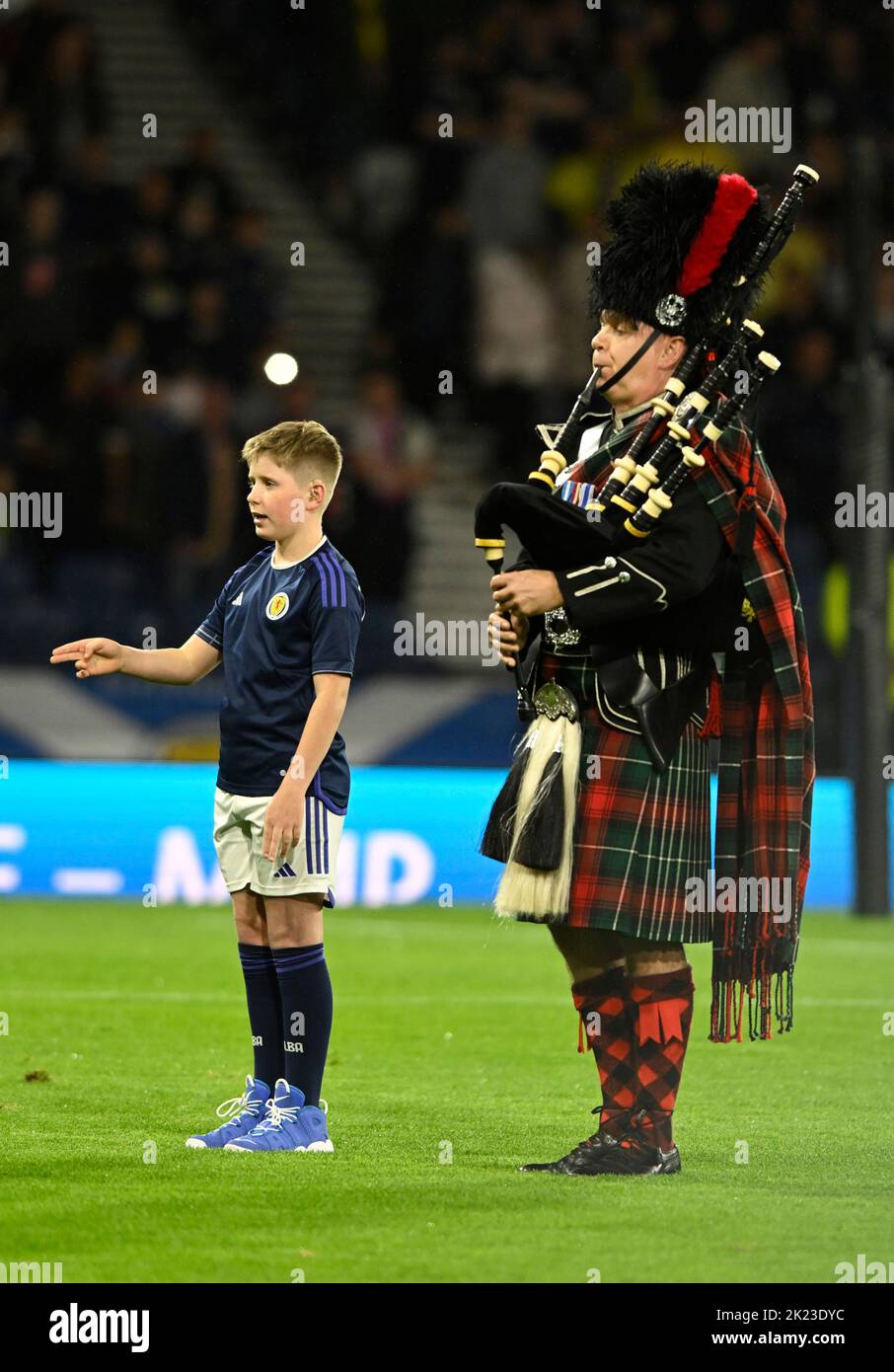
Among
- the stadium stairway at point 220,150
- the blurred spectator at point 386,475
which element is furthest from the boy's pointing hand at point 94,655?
the stadium stairway at point 220,150

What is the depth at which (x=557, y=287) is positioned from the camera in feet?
50.0

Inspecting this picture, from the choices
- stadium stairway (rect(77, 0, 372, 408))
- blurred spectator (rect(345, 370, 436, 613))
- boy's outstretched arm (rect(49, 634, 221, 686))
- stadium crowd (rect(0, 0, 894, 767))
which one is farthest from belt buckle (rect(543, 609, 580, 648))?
stadium stairway (rect(77, 0, 372, 408))

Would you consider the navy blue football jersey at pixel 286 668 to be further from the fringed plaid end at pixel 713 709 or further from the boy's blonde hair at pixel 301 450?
the fringed plaid end at pixel 713 709

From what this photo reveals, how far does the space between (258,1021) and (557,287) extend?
34.8ft

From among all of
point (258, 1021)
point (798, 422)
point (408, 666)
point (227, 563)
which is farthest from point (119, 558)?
point (258, 1021)

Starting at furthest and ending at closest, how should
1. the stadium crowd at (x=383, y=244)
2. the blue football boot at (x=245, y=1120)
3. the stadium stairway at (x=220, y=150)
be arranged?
1. the stadium stairway at (x=220, y=150)
2. the stadium crowd at (x=383, y=244)
3. the blue football boot at (x=245, y=1120)

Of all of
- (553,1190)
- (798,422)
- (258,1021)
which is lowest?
(553,1190)

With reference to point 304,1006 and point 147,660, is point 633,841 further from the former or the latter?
point 147,660

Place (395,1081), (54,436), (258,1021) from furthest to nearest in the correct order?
(54,436)
(395,1081)
(258,1021)

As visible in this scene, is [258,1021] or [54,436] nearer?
[258,1021]

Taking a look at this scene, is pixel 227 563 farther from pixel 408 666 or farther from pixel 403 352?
pixel 403 352

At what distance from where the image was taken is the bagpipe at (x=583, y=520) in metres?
4.82

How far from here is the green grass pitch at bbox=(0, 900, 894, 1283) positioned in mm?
4172

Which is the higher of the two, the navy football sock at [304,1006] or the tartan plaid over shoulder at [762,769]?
the tartan plaid over shoulder at [762,769]
